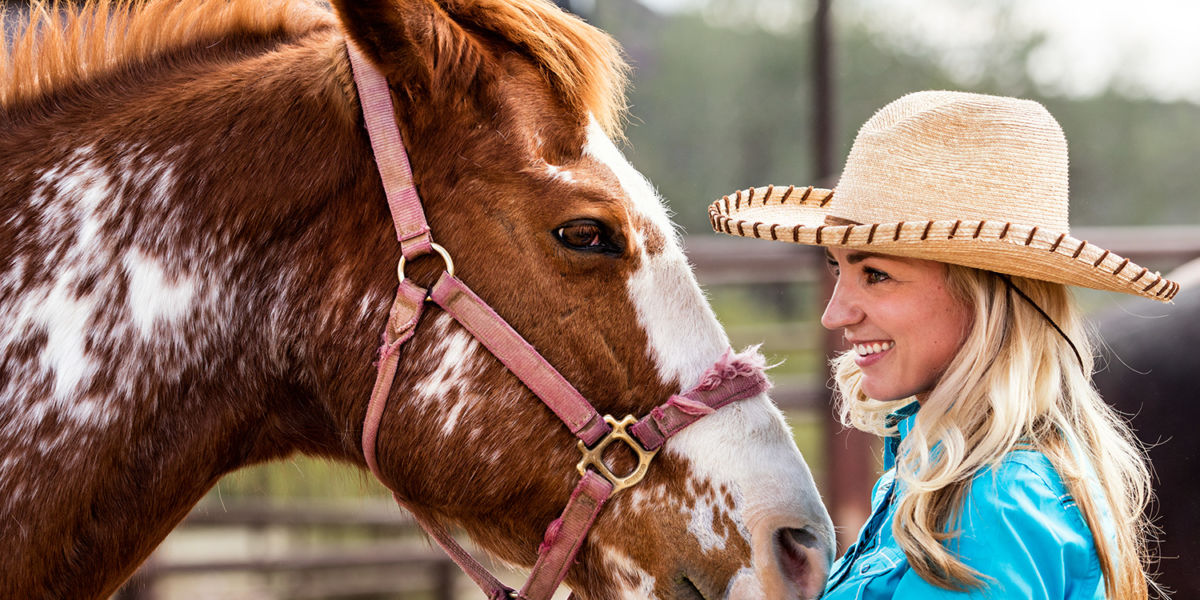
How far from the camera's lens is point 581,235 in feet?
5.25

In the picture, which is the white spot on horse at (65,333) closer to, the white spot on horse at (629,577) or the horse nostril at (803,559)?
the white spot on horse at (629,577)

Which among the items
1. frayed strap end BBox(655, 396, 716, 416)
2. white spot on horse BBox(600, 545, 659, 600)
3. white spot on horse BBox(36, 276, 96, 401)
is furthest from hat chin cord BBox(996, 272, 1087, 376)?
white spot on horse BBox(36, 276, 96, 401)

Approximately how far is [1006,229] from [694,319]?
1.72ft

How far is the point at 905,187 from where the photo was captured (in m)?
1.49

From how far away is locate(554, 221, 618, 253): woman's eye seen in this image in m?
1.59

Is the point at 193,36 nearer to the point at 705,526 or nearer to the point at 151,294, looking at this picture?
the point at 151,294

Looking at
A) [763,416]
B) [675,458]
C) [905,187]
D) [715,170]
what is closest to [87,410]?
[675,458]

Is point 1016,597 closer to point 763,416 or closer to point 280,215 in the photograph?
point 763,416

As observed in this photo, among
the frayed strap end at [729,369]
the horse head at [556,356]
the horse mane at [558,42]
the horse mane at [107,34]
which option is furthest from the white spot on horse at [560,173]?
the horse mane at [107,34]

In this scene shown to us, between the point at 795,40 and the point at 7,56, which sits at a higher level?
the point at 7,56

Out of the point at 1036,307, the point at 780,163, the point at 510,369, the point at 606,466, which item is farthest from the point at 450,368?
the point at 780,163

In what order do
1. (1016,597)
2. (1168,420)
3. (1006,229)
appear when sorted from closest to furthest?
1. (1016,597)
2. (1006,229)
3. (1168,420)

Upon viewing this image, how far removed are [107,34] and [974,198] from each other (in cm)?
152

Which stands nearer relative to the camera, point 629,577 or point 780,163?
point 629,577
